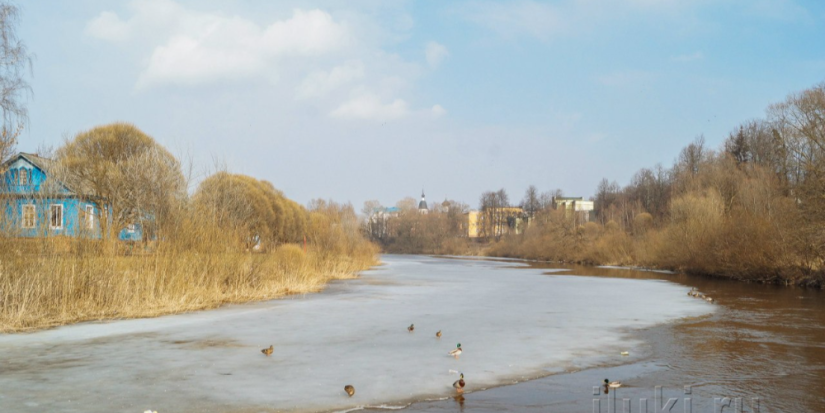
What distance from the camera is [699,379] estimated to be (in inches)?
319

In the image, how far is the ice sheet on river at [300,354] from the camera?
6891 mm

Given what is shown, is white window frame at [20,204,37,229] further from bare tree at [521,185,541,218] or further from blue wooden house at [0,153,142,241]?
bare tree at [521,185,541,218]

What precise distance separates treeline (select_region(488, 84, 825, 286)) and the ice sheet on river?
38.8ft

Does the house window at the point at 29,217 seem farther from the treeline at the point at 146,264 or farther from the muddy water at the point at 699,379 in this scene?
the muddy water at the point at 699,379

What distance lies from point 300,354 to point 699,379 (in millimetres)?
5759

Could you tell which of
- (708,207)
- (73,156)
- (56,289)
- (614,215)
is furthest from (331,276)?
(614,215)

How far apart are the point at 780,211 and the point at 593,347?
2225cm

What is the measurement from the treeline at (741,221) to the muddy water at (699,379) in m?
14.0

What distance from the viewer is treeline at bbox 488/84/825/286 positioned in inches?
993

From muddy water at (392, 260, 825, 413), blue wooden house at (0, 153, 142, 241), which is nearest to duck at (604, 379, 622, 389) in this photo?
muddy water at (392, 260, 825, 413)

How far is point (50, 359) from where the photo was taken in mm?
8594

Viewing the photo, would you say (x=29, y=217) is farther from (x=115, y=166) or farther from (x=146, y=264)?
(x=115, y=166)

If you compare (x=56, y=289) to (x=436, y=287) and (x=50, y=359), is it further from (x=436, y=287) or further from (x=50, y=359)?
(x=436, y=287)

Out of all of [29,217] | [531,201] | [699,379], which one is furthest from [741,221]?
[531,201]
